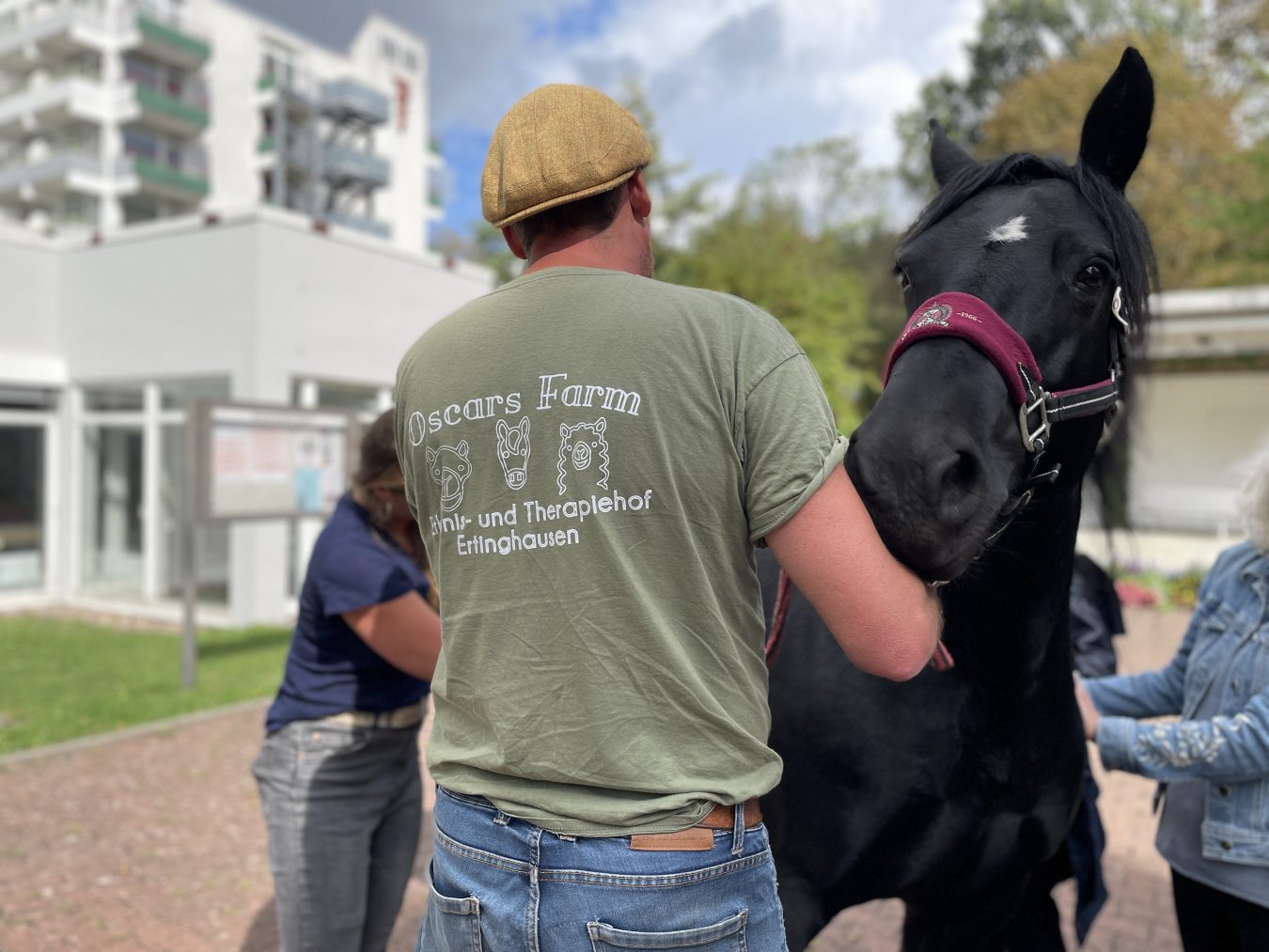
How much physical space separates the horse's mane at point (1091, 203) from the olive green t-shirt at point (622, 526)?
0.84m

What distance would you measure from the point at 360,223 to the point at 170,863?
39001mm

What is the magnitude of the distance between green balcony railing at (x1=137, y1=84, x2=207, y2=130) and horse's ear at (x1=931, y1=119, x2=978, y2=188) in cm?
4254

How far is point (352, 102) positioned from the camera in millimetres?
38500

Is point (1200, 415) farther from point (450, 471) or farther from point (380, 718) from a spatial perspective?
point (450, 471)

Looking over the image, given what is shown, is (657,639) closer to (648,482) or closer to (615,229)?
(648,482)

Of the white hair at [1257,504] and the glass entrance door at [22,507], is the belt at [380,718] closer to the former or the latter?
the white hair at [1257,504]

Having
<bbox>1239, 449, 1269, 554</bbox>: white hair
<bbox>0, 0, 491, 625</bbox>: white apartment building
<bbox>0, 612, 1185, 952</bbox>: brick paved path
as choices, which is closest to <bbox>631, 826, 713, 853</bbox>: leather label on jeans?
<bbox>1239, 449, 1269, 554</bbox>: white hair

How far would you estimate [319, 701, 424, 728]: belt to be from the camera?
254 centimetres

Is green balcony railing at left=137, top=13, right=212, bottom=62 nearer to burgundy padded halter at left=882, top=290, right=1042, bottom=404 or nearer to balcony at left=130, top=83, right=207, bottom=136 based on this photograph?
balcony at left=130, top=83, right=207, bottom=136

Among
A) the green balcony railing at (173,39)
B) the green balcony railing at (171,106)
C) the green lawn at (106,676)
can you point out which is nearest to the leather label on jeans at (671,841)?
the green lawn at (106,676)

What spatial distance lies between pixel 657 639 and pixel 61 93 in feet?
145

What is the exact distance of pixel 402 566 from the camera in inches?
99.3

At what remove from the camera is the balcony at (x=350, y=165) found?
126 feet

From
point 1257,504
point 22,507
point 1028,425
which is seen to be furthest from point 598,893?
point 22,507
